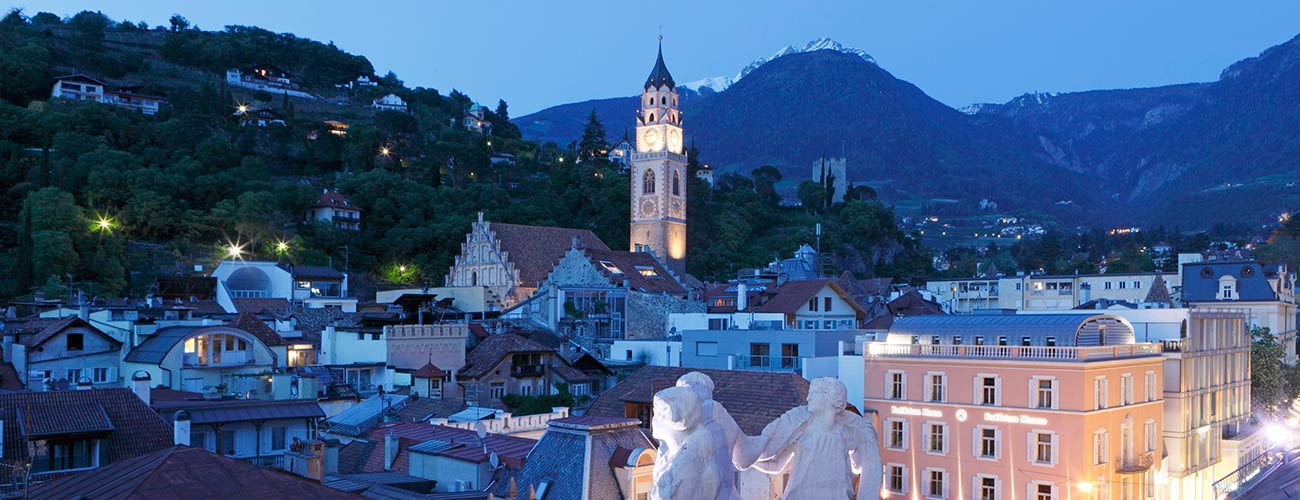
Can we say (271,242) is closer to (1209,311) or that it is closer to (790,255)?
(790,255)

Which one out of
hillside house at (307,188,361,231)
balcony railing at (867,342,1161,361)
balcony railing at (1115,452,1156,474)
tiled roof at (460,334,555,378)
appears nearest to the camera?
balcony railing at (867,342,1161,361)

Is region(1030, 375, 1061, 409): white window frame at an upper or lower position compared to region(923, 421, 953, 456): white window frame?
upper

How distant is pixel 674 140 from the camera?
273 feet

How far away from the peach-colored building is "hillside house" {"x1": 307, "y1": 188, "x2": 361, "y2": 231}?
52.1 meters

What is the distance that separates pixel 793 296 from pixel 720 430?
40457 mm

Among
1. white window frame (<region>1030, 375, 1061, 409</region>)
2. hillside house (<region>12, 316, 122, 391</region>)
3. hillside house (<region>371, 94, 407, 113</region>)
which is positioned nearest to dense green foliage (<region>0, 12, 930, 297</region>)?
hillside house (<region>371, 94, 407, 113</region>)

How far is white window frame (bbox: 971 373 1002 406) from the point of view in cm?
3033

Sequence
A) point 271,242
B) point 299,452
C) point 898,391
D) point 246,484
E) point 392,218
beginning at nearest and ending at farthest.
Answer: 1. point 246,484
2. point 299,452
3. point 898,391
4. point 271,242
5. point 392,218

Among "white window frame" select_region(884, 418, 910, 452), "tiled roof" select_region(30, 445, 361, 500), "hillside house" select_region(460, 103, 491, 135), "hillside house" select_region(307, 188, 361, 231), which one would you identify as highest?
"hillside house" select_region(460, 103, 491, 135)

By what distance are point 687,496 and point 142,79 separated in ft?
375

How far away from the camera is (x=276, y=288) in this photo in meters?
59.3

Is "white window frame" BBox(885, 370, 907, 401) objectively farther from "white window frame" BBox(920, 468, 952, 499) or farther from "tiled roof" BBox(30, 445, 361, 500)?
"tiled roof" BBox(30, 445, 361, 500)

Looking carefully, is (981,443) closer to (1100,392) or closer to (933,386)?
(933,386)

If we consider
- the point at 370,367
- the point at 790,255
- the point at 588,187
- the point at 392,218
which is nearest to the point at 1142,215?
the point at 790,255
